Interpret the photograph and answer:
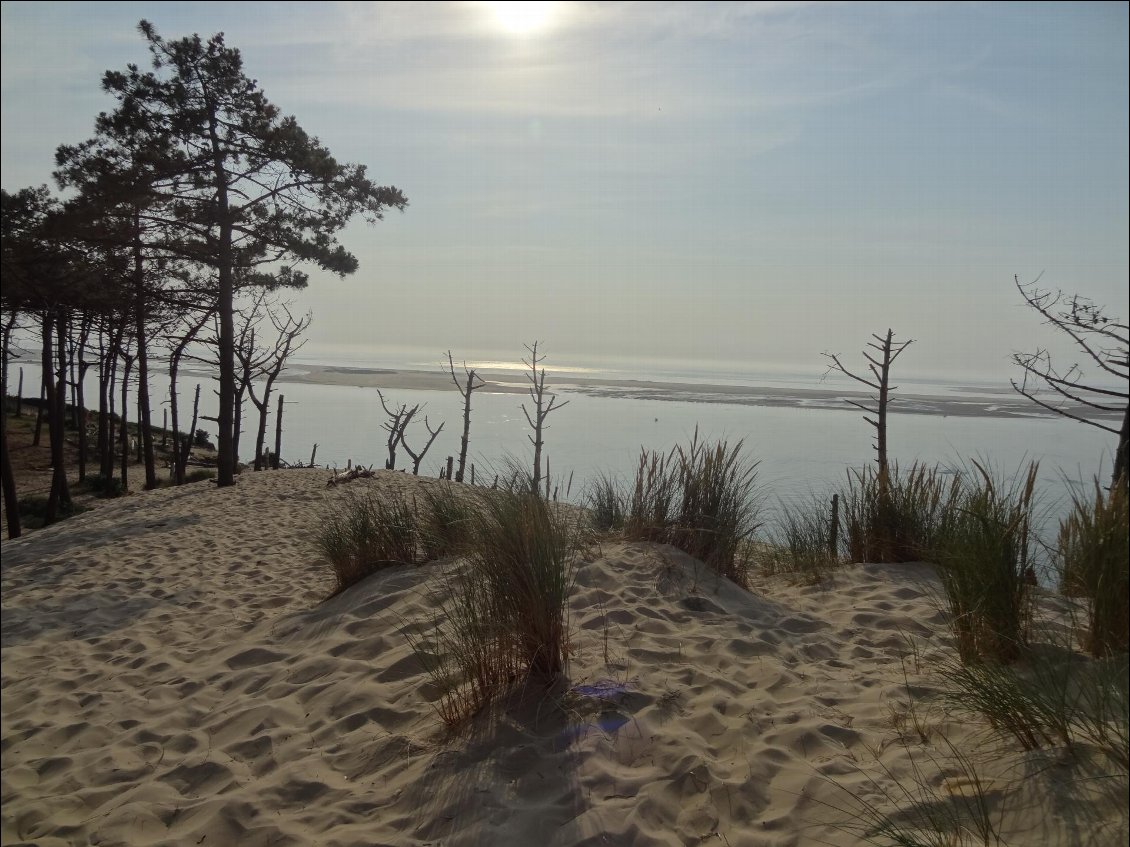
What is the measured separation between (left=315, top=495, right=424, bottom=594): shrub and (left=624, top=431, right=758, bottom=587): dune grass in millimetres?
1846

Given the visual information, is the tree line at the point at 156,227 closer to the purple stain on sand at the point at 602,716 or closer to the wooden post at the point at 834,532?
the purple stain on sand at the point at 602,716

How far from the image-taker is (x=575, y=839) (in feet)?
7.91

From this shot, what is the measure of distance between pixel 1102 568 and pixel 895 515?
3254 millimetres

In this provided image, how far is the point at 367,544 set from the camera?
→ 18.0 ft

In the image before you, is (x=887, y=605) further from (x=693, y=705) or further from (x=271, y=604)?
(x=271, y=604)

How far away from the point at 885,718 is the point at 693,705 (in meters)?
0.82

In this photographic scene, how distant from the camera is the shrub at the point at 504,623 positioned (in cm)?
332

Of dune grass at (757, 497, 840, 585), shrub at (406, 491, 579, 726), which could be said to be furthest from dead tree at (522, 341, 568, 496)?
dune grass at (757, 497, 840, 585)

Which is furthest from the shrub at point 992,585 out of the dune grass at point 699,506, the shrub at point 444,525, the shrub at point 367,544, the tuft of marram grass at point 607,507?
the shrub at point 367,544

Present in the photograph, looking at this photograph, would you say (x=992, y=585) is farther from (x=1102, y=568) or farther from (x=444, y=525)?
(x=444, y=525)

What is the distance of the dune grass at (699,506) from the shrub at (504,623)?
2.26m

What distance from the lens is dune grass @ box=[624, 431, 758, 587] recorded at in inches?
227

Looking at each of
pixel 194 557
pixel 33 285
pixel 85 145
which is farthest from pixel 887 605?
pixel 85 145

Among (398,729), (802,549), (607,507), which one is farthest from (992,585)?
(607,507)
